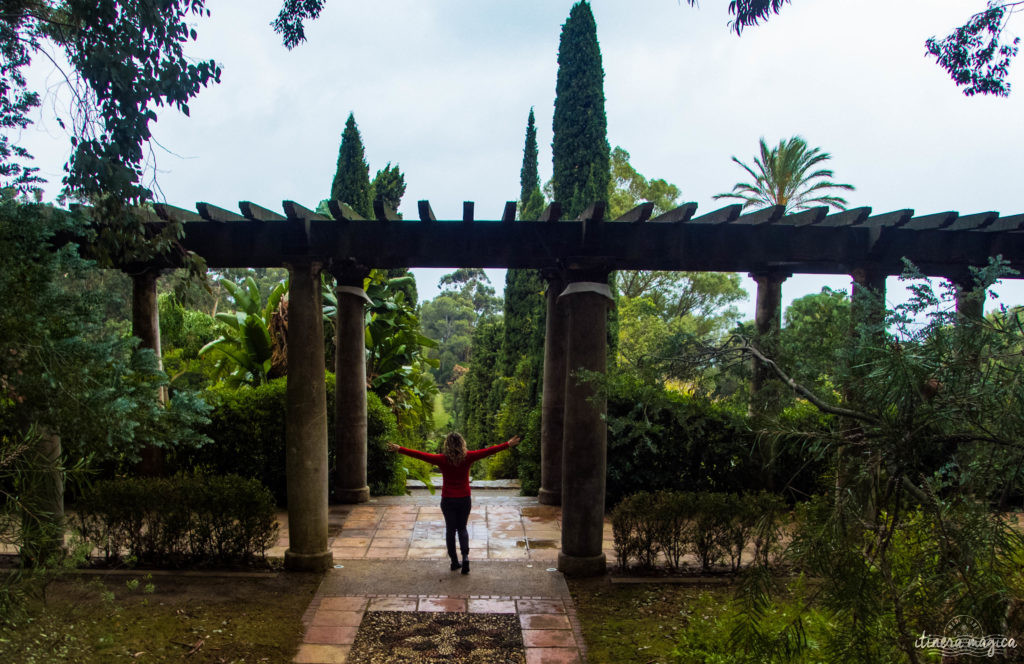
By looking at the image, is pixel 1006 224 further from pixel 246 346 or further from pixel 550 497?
pixel 246 346

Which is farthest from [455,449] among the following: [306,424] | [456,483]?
[306,424]

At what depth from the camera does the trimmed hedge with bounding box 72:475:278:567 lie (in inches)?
270

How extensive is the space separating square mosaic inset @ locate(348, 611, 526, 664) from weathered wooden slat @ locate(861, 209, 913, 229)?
476 centimetres

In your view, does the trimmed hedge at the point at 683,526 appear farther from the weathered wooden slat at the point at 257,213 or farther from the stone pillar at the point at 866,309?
the weathered wooden slat at the point at 257,213

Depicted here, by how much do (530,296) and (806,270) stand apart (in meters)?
13.7

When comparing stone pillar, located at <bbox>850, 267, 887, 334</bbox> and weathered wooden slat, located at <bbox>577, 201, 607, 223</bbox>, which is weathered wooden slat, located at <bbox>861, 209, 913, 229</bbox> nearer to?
weathered wooden slat, located at <bbox>577, 201, 607, 223</bbox>

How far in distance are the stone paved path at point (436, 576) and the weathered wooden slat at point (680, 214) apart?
11.4 ft

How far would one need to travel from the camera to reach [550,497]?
10.0 metres

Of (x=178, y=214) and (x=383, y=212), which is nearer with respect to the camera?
(x=383, y=212)

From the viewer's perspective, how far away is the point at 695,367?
4.16 meters

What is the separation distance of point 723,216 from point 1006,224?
2.77 metres

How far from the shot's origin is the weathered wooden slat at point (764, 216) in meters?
6.60

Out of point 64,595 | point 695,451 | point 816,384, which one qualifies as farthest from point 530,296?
point 816,384

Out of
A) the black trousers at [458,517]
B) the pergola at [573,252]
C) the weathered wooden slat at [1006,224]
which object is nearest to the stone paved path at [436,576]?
the black trousers at [458,517]
